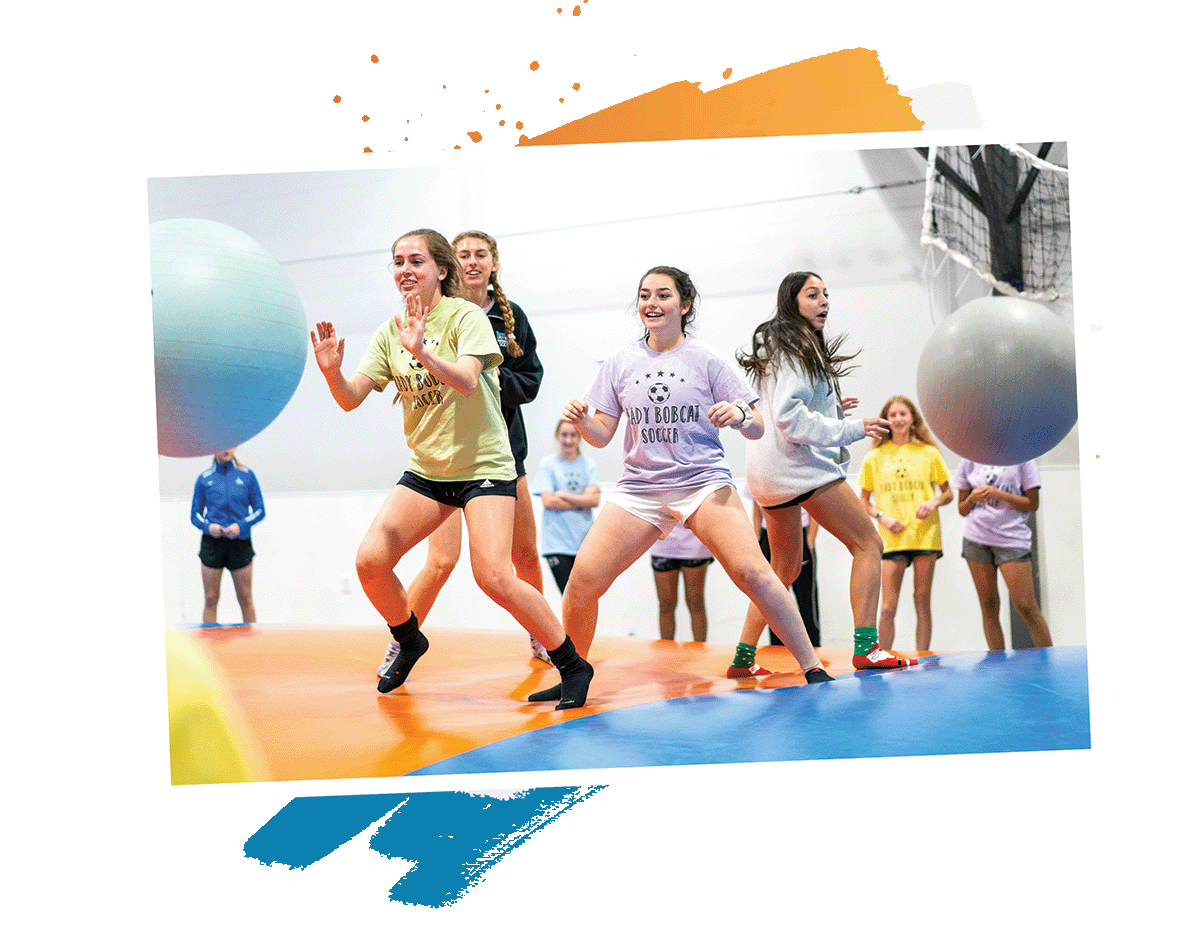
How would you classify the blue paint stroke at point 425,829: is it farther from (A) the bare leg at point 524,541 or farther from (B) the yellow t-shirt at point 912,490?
(B) the yellow t-shirt at point 912,490

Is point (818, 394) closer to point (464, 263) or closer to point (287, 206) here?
point (464, 263)

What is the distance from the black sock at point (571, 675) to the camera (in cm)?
299

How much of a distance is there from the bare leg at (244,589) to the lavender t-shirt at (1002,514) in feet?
10.0

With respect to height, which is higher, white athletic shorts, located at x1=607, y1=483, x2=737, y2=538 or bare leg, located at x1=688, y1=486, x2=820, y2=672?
white athletic shorts, located at x1=607, y1=483, x2=737, y2=538

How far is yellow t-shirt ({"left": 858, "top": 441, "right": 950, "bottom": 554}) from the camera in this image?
4254 millimetres

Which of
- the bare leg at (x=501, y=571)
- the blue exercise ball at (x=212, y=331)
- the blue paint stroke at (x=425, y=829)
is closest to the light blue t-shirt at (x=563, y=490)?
the bare leg at (x=501, y=571)

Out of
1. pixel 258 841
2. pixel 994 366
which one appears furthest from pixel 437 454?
pixel 994 366

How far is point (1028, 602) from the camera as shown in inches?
153

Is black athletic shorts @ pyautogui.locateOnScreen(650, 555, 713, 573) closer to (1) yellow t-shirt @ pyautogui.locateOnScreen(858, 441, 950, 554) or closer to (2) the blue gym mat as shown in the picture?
(1) yellow t-shirt @ pyautogui.locateOnScreen(858, 441, 950, 554)

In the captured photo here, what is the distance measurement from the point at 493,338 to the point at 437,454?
404mm

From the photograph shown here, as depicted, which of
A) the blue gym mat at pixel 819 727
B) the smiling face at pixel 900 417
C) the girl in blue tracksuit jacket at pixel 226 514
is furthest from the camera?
the smiling face at pixel 900 417

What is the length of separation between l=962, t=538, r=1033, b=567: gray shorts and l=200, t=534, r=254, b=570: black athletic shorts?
302 centimetres

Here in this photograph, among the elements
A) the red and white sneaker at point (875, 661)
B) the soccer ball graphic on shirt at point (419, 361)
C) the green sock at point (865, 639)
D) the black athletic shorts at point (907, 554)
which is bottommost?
the red and white sneaker at point (875, 661)

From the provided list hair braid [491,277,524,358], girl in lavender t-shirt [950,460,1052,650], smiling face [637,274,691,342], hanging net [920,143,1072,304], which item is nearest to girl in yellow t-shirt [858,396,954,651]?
girl in lavender t-shirt [950,460,1052,650]
